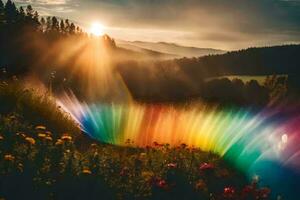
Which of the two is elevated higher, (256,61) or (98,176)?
(98,176)

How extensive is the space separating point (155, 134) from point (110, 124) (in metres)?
1.74

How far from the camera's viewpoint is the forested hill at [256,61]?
103 metres

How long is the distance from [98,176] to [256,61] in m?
109

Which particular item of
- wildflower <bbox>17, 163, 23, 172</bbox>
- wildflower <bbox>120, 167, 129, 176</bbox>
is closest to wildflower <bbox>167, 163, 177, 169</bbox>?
wildflower <bbox>120, 167, 129, 176</bbox>

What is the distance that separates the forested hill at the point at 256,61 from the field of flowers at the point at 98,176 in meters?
83.7

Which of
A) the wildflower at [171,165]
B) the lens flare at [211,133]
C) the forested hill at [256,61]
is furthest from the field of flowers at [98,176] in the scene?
the forested hill at [256,61]

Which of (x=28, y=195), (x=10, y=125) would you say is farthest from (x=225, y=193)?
(x=10, y=125)

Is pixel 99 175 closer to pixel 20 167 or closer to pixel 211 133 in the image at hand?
pixel 20 167

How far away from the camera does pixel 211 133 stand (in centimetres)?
1672

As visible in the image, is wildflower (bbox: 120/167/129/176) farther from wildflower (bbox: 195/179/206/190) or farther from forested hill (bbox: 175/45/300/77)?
forested hill (bbox: 175/45/300/77)

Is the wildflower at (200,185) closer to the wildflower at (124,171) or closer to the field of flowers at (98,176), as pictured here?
the field of flowers at (98,176)

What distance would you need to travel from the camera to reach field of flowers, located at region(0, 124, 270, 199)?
29.5 feet

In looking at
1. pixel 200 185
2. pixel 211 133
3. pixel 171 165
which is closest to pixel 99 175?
pixel 171 165

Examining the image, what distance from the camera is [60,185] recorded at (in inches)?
356
